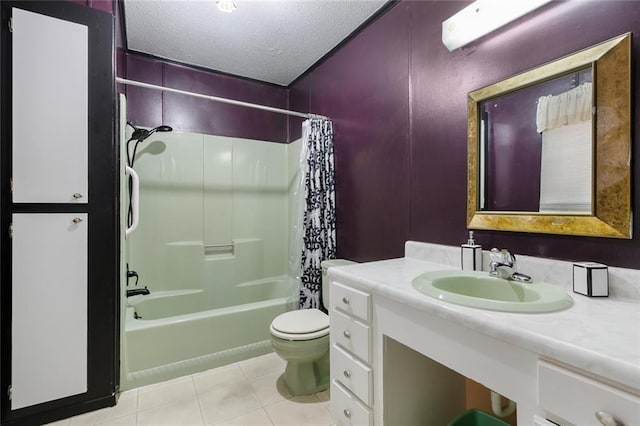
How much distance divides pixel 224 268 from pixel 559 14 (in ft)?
9.07

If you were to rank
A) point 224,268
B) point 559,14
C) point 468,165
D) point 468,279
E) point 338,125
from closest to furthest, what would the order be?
point 559,14 < point 468,279 < point 468,165 < point 338,125 < point 224,268

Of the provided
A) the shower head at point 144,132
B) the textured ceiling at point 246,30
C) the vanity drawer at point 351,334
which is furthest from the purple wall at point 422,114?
the shower head at point 144,132

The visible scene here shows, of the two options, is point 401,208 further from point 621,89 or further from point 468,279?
point 621,89

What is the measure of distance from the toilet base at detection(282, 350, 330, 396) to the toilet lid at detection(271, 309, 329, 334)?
0.64 feet

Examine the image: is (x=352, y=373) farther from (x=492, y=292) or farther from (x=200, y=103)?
(x=200, y=103)

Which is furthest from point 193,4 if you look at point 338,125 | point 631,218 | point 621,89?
point 631,218

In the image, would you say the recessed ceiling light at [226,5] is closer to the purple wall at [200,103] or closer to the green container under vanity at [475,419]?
the purple wall at [200,103]

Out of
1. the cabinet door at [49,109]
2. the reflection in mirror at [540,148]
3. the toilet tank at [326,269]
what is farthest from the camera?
the toilet tank at [326,269]

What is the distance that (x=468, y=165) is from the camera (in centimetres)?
139

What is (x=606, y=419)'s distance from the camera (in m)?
0.56

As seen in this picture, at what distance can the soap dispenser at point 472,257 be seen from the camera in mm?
1300

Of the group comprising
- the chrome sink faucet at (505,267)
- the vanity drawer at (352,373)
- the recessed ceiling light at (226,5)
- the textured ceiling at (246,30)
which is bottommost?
the vanity drawer at (352,373)

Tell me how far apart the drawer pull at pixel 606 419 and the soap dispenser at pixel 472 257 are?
0.75m

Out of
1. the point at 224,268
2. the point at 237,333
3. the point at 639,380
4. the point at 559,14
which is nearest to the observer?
the point at 639,380
